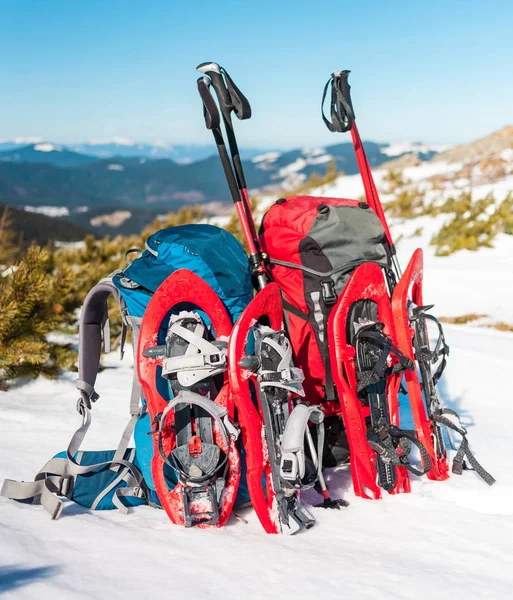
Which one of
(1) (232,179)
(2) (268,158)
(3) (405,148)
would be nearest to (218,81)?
(1) (232,179)

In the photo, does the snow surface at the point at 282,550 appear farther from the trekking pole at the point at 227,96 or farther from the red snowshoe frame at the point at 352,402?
the trekking pole at the point at 227,96

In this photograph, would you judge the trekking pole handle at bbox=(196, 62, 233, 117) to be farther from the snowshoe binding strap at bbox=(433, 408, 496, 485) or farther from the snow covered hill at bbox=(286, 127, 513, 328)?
the snow covered hill at bbox=(286, 127, 513, 328)

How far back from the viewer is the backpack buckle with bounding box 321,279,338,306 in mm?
2564

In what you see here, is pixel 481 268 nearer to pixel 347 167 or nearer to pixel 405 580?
pixel 405 580

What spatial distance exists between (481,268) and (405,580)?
6157mm

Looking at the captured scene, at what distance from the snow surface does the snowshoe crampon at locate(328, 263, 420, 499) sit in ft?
0.31

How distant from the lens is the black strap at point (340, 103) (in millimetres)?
3150

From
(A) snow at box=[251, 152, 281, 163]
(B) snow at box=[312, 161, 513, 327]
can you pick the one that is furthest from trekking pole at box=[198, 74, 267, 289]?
(A) snow at box=[251, 152, 281, 163]

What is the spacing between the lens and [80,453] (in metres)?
2.66

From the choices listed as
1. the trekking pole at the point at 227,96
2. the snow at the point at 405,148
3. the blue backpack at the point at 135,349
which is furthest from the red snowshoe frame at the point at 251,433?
the snow at the point at 405,148

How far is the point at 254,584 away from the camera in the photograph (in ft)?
5.18

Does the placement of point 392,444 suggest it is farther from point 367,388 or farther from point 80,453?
point 80,453

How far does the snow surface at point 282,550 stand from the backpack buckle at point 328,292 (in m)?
0.78

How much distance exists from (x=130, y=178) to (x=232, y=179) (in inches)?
1748
